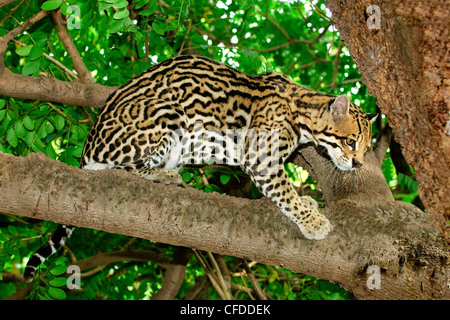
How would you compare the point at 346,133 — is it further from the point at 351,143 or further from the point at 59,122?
the point at 59,122

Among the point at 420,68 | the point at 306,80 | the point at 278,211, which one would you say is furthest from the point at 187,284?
the point at 420,68

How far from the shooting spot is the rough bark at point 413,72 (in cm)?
203

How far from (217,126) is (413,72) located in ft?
6.23

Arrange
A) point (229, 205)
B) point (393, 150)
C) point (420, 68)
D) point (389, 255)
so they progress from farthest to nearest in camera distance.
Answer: point (393, 150)
point (229, 205)
point (389, 255)
point (420, 68)

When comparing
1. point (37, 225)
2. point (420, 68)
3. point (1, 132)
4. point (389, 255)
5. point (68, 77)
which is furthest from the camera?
point (37, 225)

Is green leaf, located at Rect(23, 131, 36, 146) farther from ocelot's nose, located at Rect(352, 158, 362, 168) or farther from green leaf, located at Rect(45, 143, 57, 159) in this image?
ocelot's nose, located at Rect(352, 158, 362, 168)

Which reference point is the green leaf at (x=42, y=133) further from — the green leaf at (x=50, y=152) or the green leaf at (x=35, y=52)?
the green leaf at (x=35, y=52)

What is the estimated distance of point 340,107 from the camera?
3586 millimetres

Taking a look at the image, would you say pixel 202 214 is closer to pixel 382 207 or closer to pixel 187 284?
pixel 382 207

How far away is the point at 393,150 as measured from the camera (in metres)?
4.98

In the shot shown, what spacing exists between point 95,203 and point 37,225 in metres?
2.77

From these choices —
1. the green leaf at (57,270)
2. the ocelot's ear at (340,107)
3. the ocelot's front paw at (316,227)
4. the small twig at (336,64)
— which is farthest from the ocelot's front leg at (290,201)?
the small twig at (336,64)

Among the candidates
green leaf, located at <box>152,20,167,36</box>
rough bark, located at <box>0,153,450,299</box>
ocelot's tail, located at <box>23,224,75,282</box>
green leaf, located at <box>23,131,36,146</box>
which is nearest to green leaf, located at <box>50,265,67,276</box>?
ocelot's tail, located at <box>23,224,75,282</box>

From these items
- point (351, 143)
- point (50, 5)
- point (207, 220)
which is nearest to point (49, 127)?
point (50, 5)
